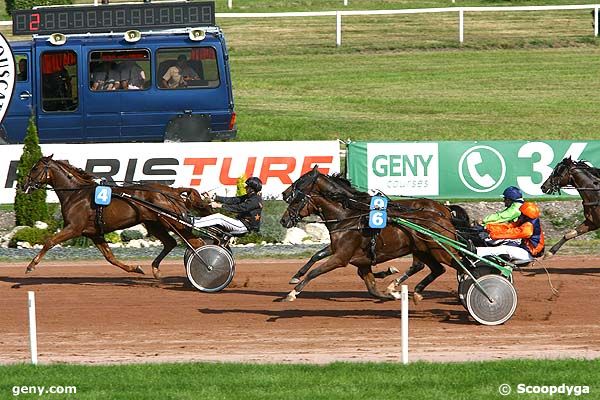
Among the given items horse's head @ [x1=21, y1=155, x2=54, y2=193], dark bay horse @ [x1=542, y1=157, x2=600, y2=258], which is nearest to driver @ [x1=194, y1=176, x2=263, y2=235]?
horse's head @ [x1=21, y1=155, x2=54, y2=193]

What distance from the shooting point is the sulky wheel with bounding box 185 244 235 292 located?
50.5 ft

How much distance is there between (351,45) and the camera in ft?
124

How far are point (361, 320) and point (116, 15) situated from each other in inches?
480

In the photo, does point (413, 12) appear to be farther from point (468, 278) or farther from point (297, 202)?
point (468, 278)

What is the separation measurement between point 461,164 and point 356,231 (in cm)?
826

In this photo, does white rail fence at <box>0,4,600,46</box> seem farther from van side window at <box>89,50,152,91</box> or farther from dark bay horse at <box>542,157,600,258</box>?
dark bay horse at <box>542,157,600,258</box>

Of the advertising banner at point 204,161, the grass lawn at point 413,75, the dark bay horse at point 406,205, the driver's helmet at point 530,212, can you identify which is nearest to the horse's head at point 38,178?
the dark bay horse at point 406,205

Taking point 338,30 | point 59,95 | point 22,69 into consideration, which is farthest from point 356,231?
point 338,30

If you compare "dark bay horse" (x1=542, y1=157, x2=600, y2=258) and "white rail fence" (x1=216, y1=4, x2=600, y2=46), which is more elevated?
"white rail fence" (x1=216, y1=4, x2=600, y2=46)

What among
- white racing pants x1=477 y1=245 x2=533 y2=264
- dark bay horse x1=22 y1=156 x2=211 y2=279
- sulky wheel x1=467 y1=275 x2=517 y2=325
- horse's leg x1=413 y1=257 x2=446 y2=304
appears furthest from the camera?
dark bay horse x1=22 y1=156 x2=211 y2=279

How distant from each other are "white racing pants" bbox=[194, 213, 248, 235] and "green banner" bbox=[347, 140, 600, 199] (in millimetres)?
6282

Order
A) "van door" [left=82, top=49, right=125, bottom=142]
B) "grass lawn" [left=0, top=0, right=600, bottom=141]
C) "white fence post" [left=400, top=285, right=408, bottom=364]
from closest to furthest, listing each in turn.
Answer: "white fence post" [left=400, top=285, right=408, bottom=364] < "van door" [left=82, top=49, right=125, bottom=142] < "grass lawn" [left=0, top=0, right=600, bottom=141]

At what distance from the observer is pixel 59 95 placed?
24062 millimetres

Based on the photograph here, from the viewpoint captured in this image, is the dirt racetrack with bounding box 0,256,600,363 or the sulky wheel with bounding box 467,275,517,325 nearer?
the dirt racetrack with bounding box 0,256,600,363
